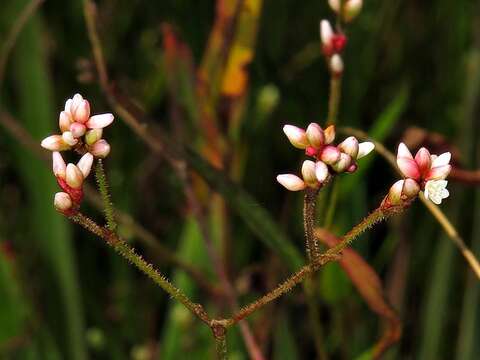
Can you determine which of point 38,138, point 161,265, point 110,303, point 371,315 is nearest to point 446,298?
point 371,315

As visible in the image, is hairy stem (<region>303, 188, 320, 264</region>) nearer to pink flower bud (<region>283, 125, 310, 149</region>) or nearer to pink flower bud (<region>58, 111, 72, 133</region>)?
pink flower bud (<region>283, 125, 310, 149</region>)

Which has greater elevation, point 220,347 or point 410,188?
point 410,188

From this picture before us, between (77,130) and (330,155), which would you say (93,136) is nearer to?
(77,130)

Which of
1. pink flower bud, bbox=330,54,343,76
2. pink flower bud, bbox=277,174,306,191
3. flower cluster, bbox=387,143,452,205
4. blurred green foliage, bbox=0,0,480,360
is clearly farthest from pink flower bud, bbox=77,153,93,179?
blurred green foliage, bbox=0,0,480,360

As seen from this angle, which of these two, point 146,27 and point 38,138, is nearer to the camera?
point 38,138

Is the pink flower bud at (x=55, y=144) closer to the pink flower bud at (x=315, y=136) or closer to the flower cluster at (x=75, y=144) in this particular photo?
the flower cluster at (x=75, y=144)

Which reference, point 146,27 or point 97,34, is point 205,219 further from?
point 146,27

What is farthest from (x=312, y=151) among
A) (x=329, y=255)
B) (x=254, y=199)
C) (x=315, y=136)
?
(x=254, y=199)

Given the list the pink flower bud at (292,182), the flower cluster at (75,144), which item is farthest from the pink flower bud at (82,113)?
the pink flower bud at (292,182)
